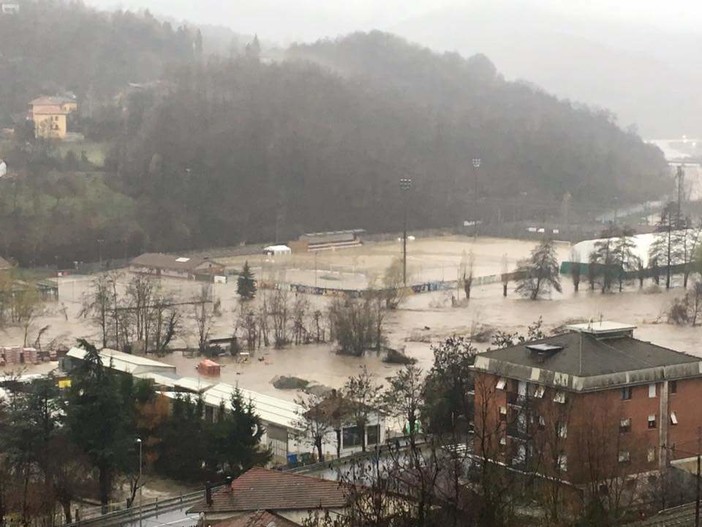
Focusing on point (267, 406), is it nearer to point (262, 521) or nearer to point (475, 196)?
point (262, 521)

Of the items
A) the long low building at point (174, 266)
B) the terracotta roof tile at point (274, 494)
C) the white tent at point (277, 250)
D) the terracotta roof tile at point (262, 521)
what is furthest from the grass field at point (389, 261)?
the terracotta roof tile at point (262, 521)

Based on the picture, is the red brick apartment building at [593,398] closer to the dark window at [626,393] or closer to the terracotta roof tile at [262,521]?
the dark window at [626,393]

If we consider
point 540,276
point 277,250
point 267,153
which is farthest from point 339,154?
point 540,276

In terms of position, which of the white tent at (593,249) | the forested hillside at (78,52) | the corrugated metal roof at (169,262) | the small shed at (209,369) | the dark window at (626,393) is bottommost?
the small shed at (209,369)

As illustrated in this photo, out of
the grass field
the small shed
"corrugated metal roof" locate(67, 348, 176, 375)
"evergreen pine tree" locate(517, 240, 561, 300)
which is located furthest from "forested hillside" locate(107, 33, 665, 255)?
"corrugated metal roof" locate(67, 348, 176, 375)

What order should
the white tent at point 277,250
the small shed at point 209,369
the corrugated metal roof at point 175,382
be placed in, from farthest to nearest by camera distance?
the white tent at point 277,250 → the small shed at point 209,369 → the corrugated metal roof at point 175,382

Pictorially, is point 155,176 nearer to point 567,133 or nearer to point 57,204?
point 57,204

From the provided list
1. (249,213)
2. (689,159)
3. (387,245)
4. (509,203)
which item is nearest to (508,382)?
(387,245)
